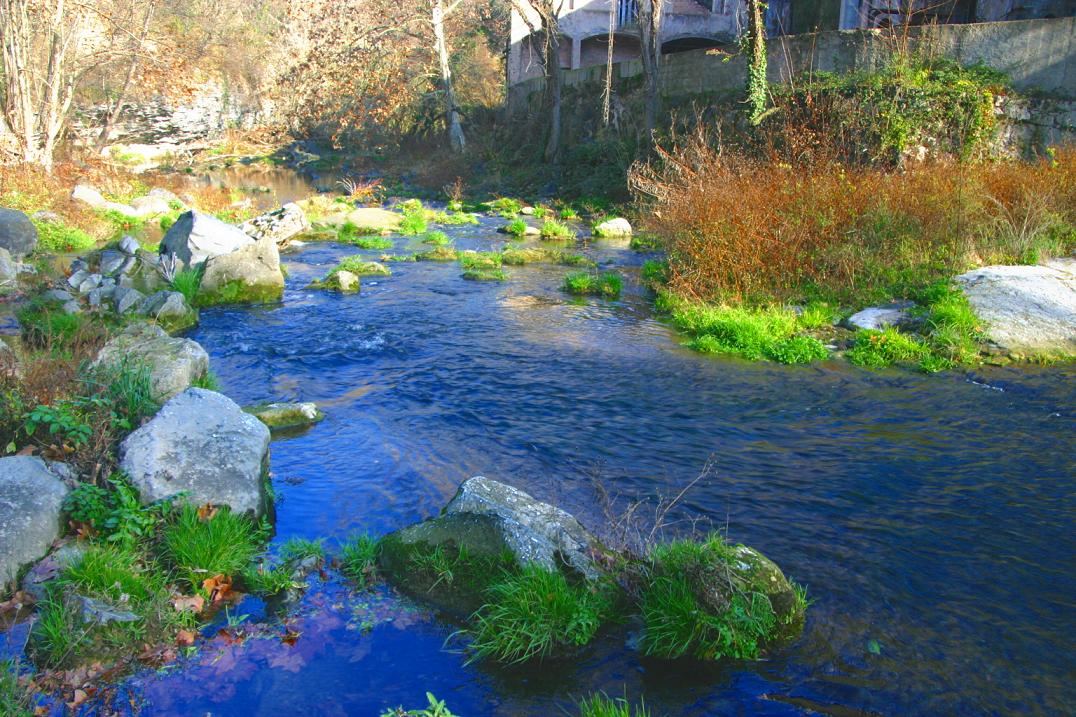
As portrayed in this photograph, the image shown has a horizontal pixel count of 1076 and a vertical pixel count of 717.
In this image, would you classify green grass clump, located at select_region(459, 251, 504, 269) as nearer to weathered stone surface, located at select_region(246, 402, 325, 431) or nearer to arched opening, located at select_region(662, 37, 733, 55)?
weathered stone surface, located at select_region(246, 402, 325, 431)

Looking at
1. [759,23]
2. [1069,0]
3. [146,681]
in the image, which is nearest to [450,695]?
[146,681]

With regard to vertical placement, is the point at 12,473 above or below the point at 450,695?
above

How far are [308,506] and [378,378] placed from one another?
3594mm

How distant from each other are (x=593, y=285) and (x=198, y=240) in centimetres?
761

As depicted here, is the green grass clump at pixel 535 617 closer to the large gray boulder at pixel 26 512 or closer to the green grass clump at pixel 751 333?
the large gray boulder at pixel 26 512

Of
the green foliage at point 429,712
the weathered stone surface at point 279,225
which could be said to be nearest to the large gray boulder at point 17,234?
the weathered stone surface at point 279,225

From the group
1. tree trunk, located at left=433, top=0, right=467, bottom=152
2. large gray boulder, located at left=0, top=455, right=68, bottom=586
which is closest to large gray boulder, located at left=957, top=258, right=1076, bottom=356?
large gray boulder, located at left=0, top=455, right=68, bottom=586

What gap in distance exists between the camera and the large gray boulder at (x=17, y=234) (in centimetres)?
1499

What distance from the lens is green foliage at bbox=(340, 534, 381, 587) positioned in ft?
17.7

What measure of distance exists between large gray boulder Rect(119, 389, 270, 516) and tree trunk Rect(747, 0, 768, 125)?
51.7ft

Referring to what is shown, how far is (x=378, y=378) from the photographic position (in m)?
9.97

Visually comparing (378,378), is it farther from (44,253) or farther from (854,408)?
(44,253)

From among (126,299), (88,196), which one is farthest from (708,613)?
(88,196)

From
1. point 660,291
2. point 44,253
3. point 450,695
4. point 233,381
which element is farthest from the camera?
point 44,253
